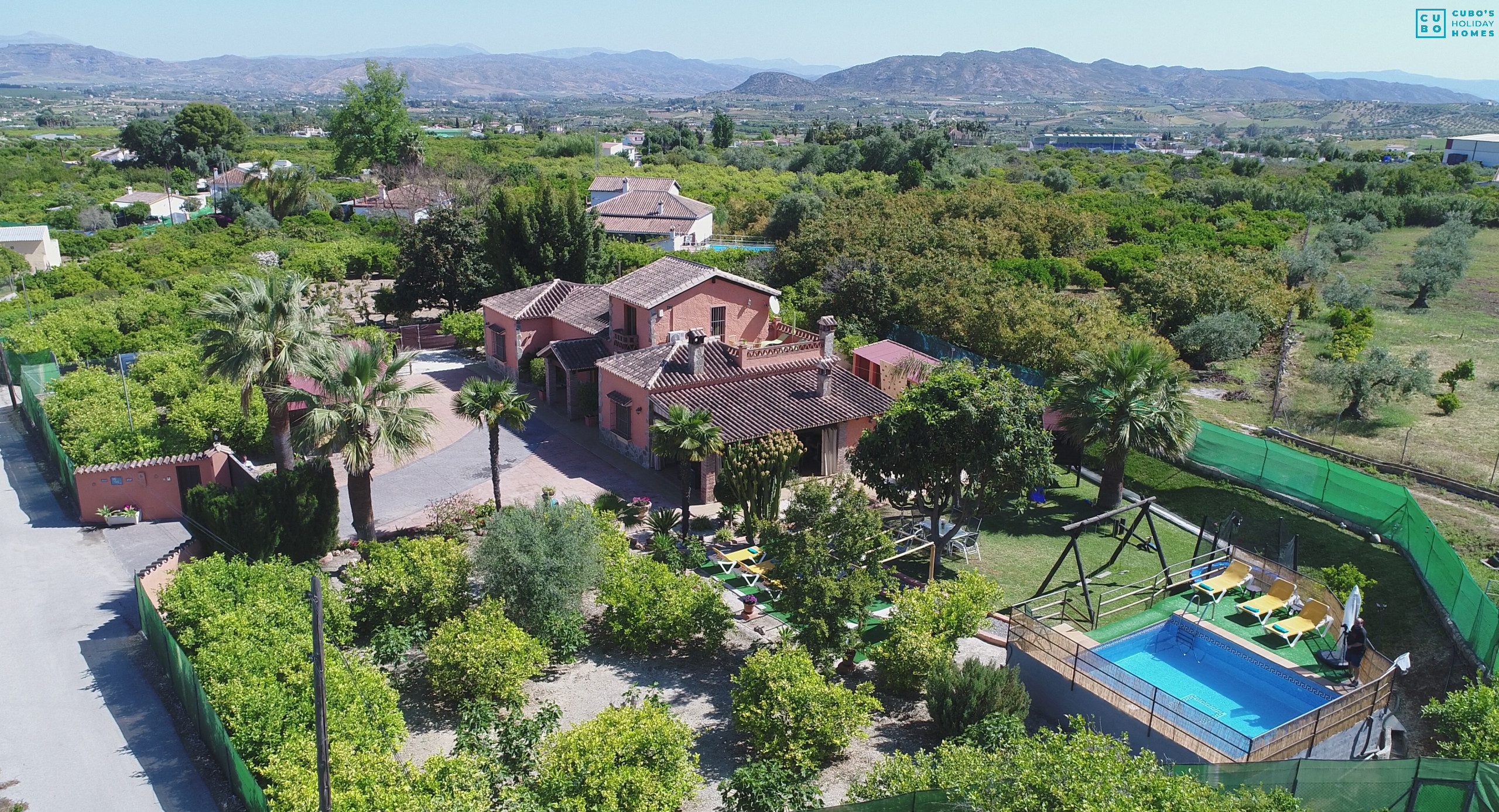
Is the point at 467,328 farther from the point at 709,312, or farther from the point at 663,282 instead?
the point at 709,312

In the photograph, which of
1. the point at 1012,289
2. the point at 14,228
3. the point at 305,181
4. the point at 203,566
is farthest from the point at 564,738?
the point at 305,181

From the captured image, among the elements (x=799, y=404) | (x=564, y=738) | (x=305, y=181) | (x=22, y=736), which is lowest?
(x=22, y=736)

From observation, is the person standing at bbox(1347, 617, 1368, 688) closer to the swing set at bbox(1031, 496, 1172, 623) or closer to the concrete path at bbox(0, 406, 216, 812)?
the swing set at bbox(1031, 496, 1172, 623)

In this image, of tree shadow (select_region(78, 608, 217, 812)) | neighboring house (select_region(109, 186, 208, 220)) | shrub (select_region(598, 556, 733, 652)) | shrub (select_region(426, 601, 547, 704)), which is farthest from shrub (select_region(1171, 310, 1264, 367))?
neighboring house (select_region(109, 186, 208, 220))

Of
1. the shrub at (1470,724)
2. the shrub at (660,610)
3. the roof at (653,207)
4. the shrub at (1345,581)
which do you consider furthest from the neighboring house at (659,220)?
the shrub at (1470,724)

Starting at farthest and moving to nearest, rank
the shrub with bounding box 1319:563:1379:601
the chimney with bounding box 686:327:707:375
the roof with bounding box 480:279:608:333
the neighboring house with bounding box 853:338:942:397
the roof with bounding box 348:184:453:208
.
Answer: the roof with bounding box 348:184:453:208 → the roof with bounding box 480:279:608:333 → the neighboring house with bounding box 853:338:942:397 → the chimney with bounding box 686:327:707:375 → the shrub with bounding box 1319:563:1379:601

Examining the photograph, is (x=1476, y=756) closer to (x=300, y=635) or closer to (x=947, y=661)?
(x=947, y=661)

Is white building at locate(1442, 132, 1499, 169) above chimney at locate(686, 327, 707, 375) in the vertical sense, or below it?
above

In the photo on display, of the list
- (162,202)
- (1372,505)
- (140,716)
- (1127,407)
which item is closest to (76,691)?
(140,716)
